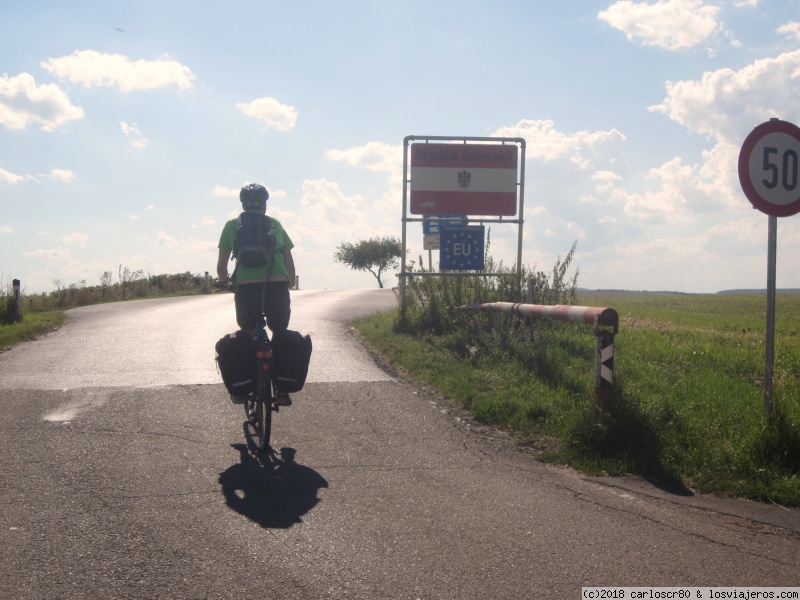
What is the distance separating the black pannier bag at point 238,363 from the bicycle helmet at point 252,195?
1100 mm

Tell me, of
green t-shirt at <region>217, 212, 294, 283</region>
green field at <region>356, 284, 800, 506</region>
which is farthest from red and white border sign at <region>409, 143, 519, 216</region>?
green t-shirt at <region>217, 212, 294, 283</region>

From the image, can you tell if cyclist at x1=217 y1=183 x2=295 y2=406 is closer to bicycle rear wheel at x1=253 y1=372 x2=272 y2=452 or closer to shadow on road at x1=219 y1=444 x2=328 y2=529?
bicycle rear wheel at x1=253 y1=372 x2=272 y2=452

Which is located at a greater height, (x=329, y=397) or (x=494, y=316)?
(x=494, y=316)

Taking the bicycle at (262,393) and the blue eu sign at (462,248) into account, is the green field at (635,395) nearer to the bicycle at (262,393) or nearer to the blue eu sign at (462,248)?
the blue eu sign at (462,248)

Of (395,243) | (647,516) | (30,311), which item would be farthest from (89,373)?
(395,243)

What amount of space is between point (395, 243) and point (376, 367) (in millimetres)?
77939

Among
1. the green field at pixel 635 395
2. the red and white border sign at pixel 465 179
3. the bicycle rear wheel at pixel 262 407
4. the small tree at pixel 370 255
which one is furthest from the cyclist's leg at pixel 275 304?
the small tree at pixel 370 255

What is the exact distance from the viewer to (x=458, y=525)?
15.3ft

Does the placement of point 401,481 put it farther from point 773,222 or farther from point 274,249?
point 773,222

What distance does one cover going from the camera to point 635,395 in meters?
7.30

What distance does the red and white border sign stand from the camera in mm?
15680

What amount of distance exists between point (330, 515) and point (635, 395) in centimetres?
352

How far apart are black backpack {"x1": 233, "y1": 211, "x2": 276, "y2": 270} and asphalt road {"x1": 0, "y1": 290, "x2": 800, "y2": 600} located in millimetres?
1489

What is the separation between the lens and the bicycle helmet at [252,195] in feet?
22.4
